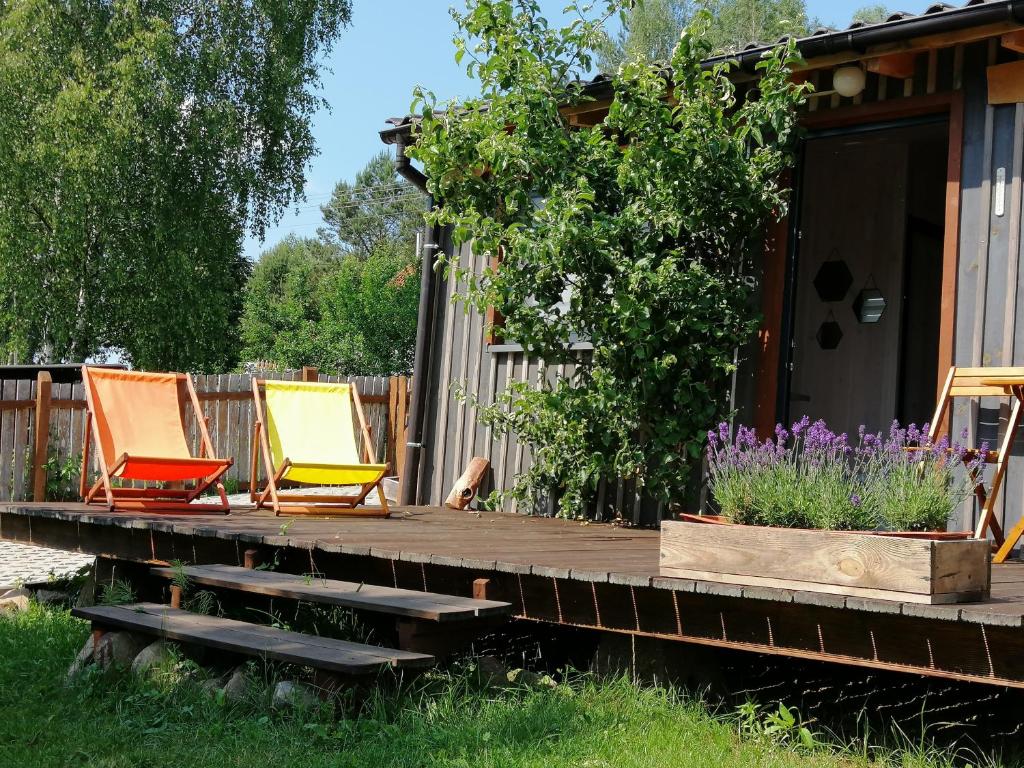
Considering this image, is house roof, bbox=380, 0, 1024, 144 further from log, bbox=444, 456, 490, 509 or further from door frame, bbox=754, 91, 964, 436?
log, bbox=444, 456, 490, 509

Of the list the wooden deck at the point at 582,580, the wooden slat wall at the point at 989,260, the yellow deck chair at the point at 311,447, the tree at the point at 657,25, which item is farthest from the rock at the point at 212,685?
the tree at the point at 657,25

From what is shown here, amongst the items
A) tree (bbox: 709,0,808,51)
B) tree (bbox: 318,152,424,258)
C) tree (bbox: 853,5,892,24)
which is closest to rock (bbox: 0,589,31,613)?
tree (bbox: 709,0,808,51)

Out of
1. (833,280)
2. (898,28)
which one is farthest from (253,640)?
(833,280)

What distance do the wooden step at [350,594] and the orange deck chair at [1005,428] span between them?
6.88 feet

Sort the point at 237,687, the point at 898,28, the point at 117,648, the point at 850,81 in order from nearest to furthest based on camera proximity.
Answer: the point at 237,687 → the point at 117,648 → the point at 898,28 → the point at 850,81

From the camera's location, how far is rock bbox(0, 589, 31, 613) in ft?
20.4

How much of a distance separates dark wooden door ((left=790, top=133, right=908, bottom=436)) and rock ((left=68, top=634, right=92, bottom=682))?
16.9 feet

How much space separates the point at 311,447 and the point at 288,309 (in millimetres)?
25785

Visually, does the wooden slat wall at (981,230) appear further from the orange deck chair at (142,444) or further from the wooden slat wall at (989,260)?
the orange deck chair at (142,444)

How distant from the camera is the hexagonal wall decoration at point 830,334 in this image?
8.39 metres

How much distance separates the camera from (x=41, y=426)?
1164cm

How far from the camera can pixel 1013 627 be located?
3.17 meters

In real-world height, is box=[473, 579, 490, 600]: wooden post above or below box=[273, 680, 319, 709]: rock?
above

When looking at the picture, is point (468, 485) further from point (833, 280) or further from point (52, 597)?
point (833, 280)
